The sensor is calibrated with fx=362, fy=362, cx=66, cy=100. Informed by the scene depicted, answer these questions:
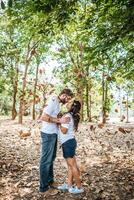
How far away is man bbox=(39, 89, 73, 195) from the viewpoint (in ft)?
25.2

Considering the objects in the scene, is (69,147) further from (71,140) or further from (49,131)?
(49,131)

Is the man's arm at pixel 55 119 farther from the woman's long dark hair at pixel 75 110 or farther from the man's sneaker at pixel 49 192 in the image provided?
the man's sneaker at pixel 49 192

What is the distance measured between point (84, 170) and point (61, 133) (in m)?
2.62

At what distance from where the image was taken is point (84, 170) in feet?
32.9

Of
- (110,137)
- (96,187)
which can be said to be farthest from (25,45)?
(96,187)

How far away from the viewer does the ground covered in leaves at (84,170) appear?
8117 mm

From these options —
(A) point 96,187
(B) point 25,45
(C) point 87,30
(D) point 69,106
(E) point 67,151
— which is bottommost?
(A) point 96,187

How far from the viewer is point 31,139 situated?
16734 mm

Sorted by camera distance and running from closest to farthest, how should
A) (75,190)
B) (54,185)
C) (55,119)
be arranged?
(55,119)
(75,190)
(54,185)

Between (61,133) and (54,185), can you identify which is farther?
(54,185)

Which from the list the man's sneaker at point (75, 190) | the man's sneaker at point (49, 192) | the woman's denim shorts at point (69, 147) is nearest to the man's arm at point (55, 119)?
the woman's denim shorts at point (69, 147)

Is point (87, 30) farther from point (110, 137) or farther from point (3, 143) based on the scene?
point (110, 137)

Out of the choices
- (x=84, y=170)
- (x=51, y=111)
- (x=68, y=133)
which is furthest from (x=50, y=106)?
(x=84, y=170)

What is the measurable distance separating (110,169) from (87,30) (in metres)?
4.26
